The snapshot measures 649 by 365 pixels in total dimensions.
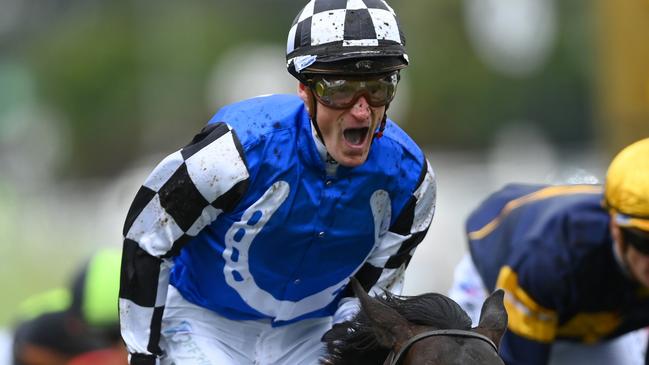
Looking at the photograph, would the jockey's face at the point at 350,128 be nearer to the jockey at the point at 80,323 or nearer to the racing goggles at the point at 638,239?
the racing goggles at the point at 638,239

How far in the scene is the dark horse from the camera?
391 cm

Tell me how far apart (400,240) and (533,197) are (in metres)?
1.82

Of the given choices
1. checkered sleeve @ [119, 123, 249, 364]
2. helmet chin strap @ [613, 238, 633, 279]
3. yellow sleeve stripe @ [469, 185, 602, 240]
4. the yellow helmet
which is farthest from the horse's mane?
yellow sleeve stripe @ [469, 185, 602, 240]

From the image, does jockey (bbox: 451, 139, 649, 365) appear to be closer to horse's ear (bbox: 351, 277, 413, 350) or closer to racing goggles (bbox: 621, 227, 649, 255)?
racing goggles (bbox: 621, 227, 649, 255)

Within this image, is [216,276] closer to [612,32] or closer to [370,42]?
[370,42]

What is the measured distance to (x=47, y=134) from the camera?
40062 mm

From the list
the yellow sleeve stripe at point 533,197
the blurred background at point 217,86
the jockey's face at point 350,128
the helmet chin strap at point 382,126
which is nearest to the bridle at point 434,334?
the jockey's face at point 350,128

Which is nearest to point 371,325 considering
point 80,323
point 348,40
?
point 348,40

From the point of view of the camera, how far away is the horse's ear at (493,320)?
4.10 meters

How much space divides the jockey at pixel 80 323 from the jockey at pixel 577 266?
231 centimetres

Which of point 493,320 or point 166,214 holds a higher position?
point 166,214

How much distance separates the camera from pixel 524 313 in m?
6.10

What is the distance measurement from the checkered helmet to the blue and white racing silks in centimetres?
31

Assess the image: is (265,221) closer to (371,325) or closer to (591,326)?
(371,325)
